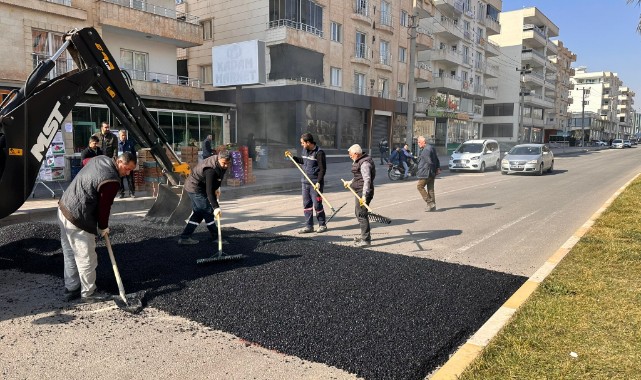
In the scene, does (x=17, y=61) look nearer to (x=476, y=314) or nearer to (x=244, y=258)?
(x=244, y=258)

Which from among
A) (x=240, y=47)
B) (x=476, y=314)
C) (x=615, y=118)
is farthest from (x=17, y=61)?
(x=615, y=118)

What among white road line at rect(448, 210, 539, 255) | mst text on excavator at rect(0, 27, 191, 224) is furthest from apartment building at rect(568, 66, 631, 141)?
mst text on excavator at rect(0, 27, 191, 224)

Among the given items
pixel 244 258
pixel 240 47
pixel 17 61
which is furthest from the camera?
pixel 240 47

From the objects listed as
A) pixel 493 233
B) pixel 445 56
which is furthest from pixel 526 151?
pixel 445 56

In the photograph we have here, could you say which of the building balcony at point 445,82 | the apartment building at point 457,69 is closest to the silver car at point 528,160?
the apartment building at point 457,69

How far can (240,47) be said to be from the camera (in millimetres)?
22016

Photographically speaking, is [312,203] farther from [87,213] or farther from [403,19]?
[403,19]

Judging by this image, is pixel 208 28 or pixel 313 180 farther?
pixel 208 28

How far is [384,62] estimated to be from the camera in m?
34.5

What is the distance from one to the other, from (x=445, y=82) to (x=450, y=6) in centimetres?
807

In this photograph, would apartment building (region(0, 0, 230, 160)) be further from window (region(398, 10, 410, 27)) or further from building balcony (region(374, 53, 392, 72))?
window (region(398, 10, 410, 27))

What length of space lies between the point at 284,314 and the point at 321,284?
2.93 feet

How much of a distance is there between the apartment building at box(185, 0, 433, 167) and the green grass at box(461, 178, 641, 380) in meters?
19.5

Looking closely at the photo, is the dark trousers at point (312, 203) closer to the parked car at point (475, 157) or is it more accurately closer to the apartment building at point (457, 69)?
the parked car at point (475, 157)
